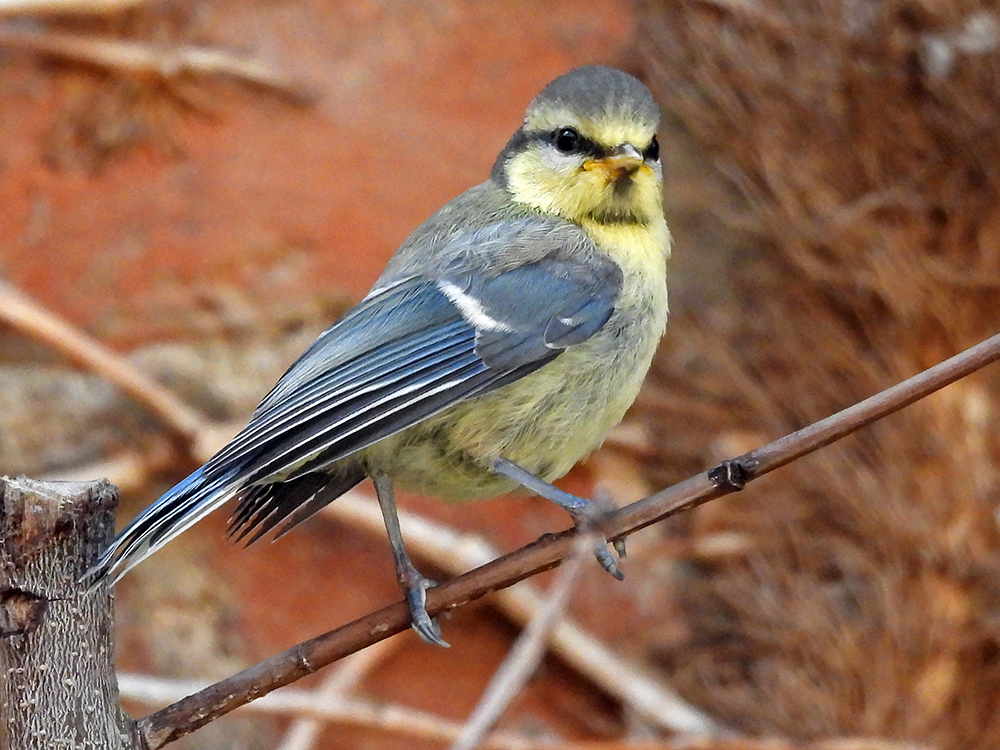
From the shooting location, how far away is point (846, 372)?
193 cm

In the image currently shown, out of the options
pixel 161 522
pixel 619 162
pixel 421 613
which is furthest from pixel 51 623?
pixel 619 162

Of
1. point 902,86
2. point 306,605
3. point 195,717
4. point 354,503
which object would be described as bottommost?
point 306,605

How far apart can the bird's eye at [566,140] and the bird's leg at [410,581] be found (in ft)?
1.35

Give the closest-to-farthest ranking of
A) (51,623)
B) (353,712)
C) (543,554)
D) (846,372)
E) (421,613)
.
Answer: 1. (51,623)
2. (543,554)
3. (421,613)
4. (353,712)
5. (846,372)

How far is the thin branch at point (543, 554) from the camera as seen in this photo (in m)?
0.86

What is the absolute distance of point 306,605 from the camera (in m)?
1.87

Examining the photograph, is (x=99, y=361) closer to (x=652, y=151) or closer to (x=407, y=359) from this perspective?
(x=407, y=359)

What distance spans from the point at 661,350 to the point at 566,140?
744mm

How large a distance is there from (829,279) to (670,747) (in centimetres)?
79

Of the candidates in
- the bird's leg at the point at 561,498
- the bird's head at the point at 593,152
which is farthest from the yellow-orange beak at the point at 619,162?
the bird's leg at the point at 561,498

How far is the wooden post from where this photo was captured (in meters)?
0.86

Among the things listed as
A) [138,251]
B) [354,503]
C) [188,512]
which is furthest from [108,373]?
[188,512]

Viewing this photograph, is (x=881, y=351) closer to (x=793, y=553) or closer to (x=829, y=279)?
(x=829, y=279)

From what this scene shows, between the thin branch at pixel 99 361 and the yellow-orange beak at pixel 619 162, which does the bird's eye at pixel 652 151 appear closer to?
the yellow-orange beak at pixel 619 162
